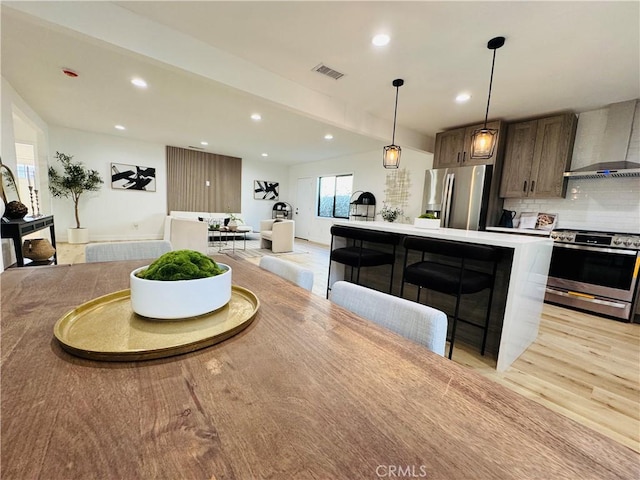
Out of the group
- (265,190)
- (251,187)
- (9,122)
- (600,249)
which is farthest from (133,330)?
(265,190)

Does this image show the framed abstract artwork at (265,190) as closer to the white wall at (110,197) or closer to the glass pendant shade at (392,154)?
the white wall at (110,197)

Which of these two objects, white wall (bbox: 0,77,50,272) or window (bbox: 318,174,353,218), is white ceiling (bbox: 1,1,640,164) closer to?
white wall (bbox: 0,77,50,272)

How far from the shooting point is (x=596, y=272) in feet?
10.0

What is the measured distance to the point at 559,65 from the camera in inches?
97.9

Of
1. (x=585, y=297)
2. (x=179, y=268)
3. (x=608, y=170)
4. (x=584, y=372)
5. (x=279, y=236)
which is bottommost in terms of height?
(x=584, y=372)

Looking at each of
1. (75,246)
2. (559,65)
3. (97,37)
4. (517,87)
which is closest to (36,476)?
(97,37)

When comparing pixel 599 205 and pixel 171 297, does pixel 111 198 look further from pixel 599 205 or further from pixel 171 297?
pixel 599 205

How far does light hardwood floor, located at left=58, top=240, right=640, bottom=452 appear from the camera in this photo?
1525mm

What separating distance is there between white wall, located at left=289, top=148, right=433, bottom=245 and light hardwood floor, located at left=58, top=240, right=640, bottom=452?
3.18 metres

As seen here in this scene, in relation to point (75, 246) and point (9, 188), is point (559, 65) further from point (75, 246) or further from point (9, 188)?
point (75, 246)

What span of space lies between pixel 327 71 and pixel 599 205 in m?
3.84

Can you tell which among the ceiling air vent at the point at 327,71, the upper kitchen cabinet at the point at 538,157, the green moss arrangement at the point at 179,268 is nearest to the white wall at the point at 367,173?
the upper kitchen cabinet at the point at 538,157

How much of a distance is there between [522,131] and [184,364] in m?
4.90

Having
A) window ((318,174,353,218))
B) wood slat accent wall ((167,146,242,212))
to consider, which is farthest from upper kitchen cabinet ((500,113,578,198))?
wood slat accent wall ((167,146,242,212))
